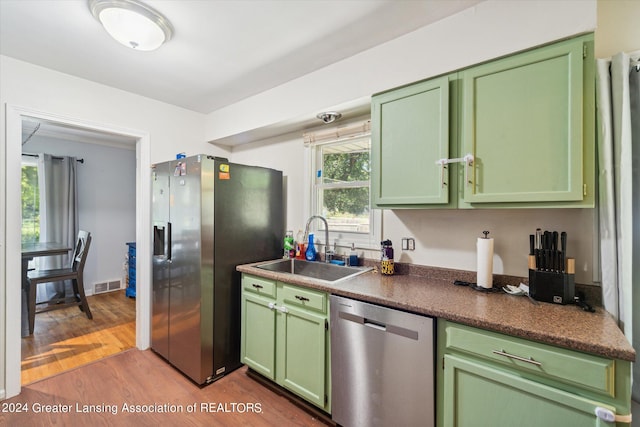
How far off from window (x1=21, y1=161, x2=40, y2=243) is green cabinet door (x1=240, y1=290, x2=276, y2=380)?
397cm

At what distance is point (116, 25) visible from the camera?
154 cm

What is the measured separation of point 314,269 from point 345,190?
29.1 inches

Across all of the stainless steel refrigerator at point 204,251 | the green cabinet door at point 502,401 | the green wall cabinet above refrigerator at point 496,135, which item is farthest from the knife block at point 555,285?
the stainless steel refrigerator at point 204,251

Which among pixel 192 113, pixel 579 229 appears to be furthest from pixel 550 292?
pixel 192 113

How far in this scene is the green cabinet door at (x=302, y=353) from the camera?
172 centimetres

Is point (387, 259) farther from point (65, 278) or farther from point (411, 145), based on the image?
point (65, 278)

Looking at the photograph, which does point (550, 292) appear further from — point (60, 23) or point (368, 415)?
point (60, 23)

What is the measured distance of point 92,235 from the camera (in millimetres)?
4492

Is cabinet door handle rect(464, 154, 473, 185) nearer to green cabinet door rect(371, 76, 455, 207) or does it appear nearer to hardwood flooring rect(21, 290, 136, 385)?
green cabinet door rect(371, 76, 455, 207)

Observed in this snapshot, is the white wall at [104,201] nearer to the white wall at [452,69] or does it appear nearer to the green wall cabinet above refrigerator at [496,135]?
the white wall at [452,69]

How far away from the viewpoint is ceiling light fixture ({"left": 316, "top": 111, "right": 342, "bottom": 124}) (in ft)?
7.21

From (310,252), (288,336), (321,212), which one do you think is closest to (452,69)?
(321,212)

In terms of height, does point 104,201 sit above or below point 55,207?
above

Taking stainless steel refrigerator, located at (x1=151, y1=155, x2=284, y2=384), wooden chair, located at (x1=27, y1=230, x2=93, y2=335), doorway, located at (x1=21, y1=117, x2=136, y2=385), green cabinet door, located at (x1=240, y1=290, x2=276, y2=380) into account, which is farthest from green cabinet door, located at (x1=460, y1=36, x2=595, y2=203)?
wooden chair, located at (x1=27, y1=230, x2=93, y2=335)
